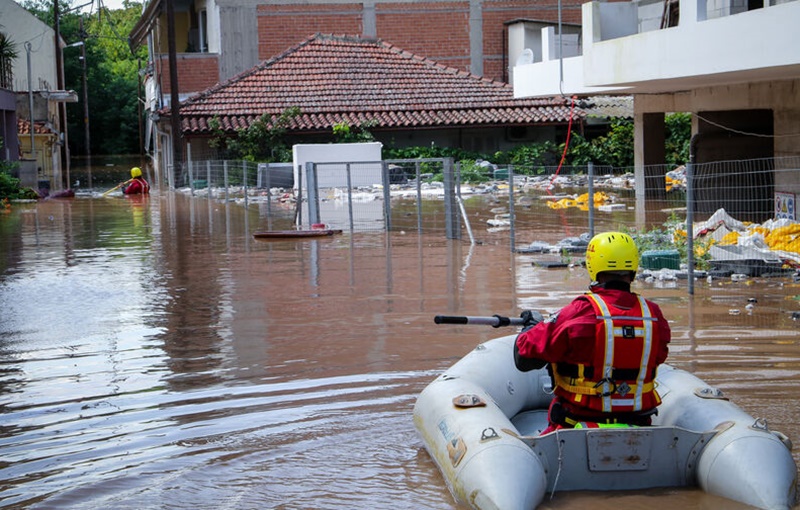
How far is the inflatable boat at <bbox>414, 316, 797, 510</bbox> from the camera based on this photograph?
558 centimetres

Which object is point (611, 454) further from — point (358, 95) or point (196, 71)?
point (196, 71)

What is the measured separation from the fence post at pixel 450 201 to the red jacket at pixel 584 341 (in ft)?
40.0

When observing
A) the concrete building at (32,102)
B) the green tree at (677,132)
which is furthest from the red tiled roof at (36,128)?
the green tree at (677,132)

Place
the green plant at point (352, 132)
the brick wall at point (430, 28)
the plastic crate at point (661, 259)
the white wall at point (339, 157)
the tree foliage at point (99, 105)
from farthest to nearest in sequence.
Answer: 1. the tree foliage at point (99, 105)
2. the brick wall at point (430, 28)
3. the green plant at point (352, 132)
4. the white wall at point (339, 157)
5. the plastic crate at point (661, 259)

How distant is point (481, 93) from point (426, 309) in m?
29.3

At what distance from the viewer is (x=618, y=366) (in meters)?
5.88

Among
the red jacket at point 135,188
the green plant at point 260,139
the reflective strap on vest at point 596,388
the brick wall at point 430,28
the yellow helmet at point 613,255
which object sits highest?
the brick wall at point 430,28

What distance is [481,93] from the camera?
40594 mm

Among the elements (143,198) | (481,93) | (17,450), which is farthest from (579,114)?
(17,450)

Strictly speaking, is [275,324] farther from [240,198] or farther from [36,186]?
[36,186]

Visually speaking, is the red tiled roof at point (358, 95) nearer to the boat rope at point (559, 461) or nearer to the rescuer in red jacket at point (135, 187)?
the rescuer in red jacket at point (135, 187)

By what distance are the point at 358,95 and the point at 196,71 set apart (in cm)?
676

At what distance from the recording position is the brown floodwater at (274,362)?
21.3 ft

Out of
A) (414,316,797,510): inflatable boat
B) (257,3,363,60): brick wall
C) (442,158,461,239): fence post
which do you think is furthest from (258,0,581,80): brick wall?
(414,316,797,510): inflatable boat
